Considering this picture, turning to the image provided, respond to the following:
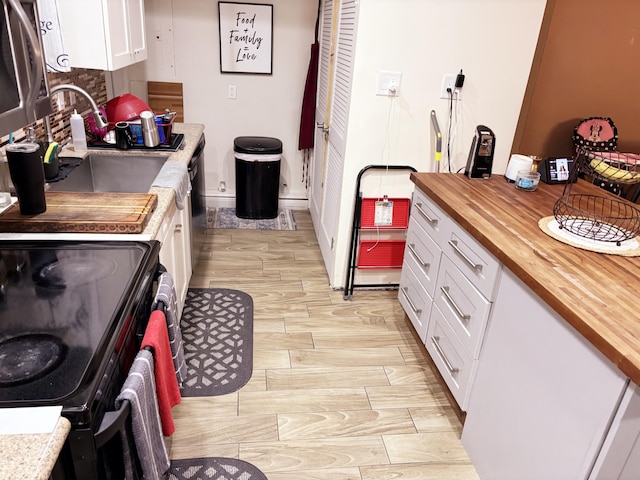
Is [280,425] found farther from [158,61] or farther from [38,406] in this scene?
[158,61]

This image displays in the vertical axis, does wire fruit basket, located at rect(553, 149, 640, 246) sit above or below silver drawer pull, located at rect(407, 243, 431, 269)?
above

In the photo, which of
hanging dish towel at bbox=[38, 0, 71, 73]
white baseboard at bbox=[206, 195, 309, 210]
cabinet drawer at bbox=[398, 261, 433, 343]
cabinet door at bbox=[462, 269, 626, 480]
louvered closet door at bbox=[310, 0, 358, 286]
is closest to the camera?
cabinet door at bbox=[462, 269, 626, 480]

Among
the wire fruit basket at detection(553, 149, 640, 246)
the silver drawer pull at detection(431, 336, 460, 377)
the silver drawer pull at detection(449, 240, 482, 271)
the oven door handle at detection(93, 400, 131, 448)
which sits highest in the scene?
the wire fruit basket at detection(553, 149, 640, 246)

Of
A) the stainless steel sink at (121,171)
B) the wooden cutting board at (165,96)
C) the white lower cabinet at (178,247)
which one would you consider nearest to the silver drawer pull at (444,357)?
the white lower cabinet at (178,247)

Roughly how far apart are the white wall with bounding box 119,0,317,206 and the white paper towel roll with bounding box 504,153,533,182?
2.22 metres

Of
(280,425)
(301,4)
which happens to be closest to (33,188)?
(280,425)

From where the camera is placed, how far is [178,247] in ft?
7.77

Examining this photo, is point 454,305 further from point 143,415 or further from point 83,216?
point 83,216

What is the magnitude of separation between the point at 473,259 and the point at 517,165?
0.73m

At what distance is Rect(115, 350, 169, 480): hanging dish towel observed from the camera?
988 mm

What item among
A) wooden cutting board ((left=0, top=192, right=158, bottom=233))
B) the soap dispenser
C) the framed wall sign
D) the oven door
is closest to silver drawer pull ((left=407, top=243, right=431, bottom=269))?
wooden cutting board ((left=0, top=192, right=158, bottom=233))

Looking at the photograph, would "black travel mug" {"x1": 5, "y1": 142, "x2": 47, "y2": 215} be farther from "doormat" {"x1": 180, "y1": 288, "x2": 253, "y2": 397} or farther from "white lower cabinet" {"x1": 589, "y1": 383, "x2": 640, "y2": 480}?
"white lower cabinet" {"x1": 589, "y1": 383, "x2": 640, "y2": 480}

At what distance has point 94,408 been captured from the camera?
889mm

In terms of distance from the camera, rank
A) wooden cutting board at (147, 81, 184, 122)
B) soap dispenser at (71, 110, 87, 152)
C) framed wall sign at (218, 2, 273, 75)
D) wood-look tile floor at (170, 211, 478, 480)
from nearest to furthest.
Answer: wood-look tile floor at (170, 211, 478, 480)
soap dispenser at (71, 110, 87, 152)
framed wall sign at (218, 2, 273, 75)
wooden cutting board at (147, 81, 184, 122)
